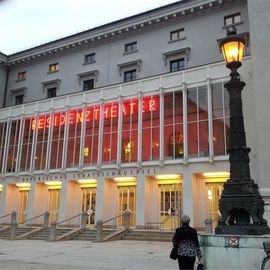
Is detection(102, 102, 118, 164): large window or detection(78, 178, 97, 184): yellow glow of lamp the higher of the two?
detection(102, 102, 118, 164): large window

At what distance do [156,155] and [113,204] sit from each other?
19.4ft

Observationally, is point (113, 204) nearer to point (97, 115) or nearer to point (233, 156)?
Answer: point (97, 115)

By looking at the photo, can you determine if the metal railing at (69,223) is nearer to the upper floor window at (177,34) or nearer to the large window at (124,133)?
the large window at (124,133)

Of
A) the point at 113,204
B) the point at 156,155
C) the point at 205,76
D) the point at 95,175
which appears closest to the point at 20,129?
the point at 95,175

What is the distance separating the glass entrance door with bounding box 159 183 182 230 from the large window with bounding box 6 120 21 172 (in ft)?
51.0

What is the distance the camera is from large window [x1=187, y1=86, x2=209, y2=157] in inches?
1009

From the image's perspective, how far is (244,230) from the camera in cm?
803

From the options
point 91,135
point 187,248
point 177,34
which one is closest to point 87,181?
point 91,135

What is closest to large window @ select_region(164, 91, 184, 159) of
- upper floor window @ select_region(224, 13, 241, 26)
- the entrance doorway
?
upper floor window @ select_region(224, 13, 241, 26)

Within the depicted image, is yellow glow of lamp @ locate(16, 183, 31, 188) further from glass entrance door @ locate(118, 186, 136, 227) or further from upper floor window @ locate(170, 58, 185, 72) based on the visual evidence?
upper floor window @ locate(170, 58, 185, 72)

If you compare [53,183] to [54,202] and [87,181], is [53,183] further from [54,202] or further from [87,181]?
[87,181]

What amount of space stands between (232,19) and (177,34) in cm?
504

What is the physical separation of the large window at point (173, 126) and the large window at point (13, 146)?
1598 cm

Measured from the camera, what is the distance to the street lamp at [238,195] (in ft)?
26.5
